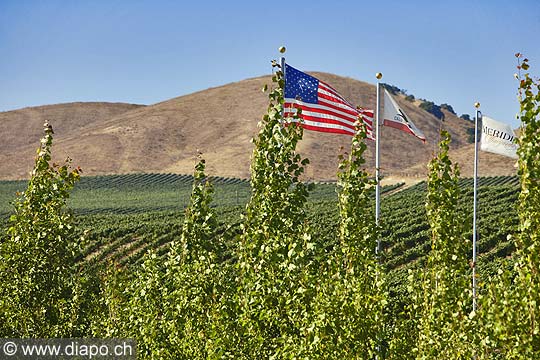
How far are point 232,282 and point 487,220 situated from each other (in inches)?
1229

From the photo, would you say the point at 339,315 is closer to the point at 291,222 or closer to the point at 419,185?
the point at 291,222

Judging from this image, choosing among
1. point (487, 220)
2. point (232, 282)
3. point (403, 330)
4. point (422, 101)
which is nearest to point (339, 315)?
point (232, 282)

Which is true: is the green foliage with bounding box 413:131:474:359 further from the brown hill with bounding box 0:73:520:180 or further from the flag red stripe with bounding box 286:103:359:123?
the brown hill with bounding box 0:73:520:180

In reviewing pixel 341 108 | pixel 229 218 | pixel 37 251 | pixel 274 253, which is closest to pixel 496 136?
pixel 341 108

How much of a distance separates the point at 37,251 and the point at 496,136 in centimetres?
1076

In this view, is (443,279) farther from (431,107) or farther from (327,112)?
(431,107)

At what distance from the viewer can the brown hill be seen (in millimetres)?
108688

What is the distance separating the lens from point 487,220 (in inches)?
1591

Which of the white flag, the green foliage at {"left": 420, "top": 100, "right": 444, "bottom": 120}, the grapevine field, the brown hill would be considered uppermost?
the green foliage at {"left": 420, "top": 100, "right": 444, "bottom": 120}

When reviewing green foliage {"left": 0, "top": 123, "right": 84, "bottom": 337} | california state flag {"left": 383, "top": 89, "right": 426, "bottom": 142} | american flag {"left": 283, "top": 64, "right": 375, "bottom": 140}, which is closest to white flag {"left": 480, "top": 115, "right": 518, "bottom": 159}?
california state flag {"left": 383, "top": 89, "right": 426, "bottom": 142}

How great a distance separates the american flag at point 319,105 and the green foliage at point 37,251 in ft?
15.0

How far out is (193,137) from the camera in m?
125

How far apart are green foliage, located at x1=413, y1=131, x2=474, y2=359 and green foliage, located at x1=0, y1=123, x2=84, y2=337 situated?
5.14 metres

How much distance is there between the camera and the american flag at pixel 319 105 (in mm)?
13828
